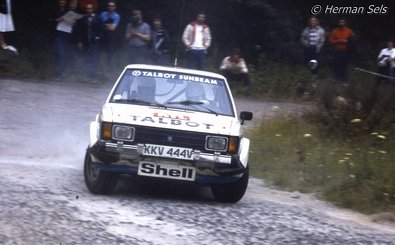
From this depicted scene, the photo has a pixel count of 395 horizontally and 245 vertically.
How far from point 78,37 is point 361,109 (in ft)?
31.1

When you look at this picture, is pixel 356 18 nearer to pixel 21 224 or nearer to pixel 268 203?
pixel 268 203

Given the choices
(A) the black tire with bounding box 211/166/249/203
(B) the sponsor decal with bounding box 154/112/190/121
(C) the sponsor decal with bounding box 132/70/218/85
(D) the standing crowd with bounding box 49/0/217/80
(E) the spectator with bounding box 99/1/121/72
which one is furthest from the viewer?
(E) the spectator with bounding box 99/1/121/72

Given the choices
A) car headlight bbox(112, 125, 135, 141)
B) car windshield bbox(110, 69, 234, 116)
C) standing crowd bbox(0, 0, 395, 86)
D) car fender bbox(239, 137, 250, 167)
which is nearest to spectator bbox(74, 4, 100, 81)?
standing crowd bbox(0, 0, 395, 86)

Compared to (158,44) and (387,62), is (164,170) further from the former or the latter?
(387,62)

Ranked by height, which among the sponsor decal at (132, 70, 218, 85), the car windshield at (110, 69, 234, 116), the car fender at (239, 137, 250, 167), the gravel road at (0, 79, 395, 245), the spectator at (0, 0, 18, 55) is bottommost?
the gravel road at (0, 79, 395, 245)

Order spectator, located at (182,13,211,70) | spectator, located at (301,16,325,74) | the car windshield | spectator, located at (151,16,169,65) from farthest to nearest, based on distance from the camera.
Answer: spectator, located at (301,16,325,74), spectator, located at (151,16,169,65), spectator, located at (182,13,211,70), the car windshield

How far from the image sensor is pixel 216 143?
969 cm

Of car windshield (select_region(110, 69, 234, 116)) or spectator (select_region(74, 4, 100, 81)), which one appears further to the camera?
spectator (select_region(74, 4, 100, 81))

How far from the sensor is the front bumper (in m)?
9.55

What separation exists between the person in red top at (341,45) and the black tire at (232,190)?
1341 centimetres

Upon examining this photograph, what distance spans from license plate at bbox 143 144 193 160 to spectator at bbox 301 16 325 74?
555 inches

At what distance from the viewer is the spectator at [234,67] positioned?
21656mm

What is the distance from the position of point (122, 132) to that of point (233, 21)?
56.1ft

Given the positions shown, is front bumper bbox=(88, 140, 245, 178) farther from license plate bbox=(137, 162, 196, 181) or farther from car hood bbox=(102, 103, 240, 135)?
car hood bbox=(102, 103, 240, 135)
